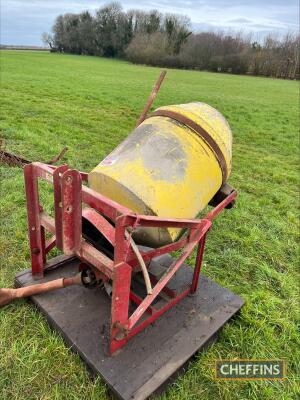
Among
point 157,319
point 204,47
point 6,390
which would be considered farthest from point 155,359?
point 204,47

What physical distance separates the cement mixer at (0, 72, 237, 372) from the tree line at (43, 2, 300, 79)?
5173cm

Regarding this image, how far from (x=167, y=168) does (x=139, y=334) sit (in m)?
1.26

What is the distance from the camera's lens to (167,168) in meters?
2.60

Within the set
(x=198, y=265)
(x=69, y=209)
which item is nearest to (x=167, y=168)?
(x=69, y=209)

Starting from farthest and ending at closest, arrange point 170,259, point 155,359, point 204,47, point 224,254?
1. point 204,47
2. point 224,254
3. point 170,259
4. point 155,359

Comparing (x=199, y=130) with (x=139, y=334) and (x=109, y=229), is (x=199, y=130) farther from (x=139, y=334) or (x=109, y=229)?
(x=139, y=334)

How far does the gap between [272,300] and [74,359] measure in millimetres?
1930

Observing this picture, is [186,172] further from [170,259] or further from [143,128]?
[170,259]

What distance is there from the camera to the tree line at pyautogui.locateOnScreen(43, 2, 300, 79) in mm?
50531

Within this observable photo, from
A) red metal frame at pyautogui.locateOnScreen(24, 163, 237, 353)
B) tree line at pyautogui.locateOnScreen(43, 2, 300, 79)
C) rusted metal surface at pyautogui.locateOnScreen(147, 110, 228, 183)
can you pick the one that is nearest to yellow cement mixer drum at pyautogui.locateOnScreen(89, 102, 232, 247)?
rusted metal surface at pyautogui.locateOnScreen(147, 110, 228, 183)

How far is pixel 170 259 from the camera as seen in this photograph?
3.62 metres

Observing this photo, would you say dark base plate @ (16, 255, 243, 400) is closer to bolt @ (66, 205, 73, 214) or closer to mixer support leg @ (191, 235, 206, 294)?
mixer support leg @ (191, 235, 206, 294)

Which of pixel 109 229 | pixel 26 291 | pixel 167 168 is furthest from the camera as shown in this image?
pixel 26 291

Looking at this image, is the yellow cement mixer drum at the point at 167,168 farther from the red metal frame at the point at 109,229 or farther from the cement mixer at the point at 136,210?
the red metal frame at the point at 109,229
